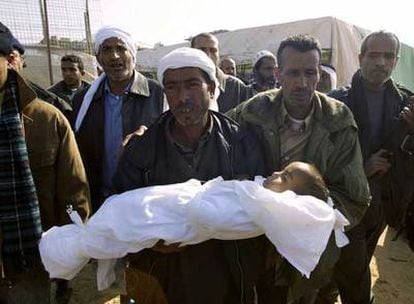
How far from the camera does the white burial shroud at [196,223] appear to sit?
67.3 inches

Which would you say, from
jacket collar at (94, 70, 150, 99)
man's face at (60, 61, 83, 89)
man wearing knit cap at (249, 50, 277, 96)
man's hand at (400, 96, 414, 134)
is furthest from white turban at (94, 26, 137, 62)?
man wearing knit cap at (249, 50, 277, 96)

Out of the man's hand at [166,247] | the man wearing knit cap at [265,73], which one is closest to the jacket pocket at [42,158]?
the man's hand at [166,247]

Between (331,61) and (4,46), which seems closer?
(4,46)

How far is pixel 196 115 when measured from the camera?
6.97ft

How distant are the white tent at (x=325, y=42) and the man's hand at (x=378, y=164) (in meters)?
7.46

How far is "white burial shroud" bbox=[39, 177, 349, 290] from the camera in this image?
1.71 meters

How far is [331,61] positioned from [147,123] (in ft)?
26.0

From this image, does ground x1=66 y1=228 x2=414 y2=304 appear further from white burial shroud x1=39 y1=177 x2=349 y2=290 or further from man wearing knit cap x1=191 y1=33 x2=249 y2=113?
white burial shroud x1=39 y1=177 x2=349 y2=290

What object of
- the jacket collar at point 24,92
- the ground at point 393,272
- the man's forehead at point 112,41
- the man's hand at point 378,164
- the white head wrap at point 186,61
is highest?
the man's forehead at point 112,41

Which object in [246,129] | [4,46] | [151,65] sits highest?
[4,46]

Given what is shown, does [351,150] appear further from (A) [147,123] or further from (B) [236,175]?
(A) [147,123]

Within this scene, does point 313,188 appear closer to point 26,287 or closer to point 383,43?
point 26,287

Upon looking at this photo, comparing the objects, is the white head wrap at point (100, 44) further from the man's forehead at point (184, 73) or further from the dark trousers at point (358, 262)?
the dark trousers at point (358, 262)

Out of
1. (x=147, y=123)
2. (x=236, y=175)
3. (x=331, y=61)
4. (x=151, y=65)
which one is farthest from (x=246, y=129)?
(x=151, y=65)
